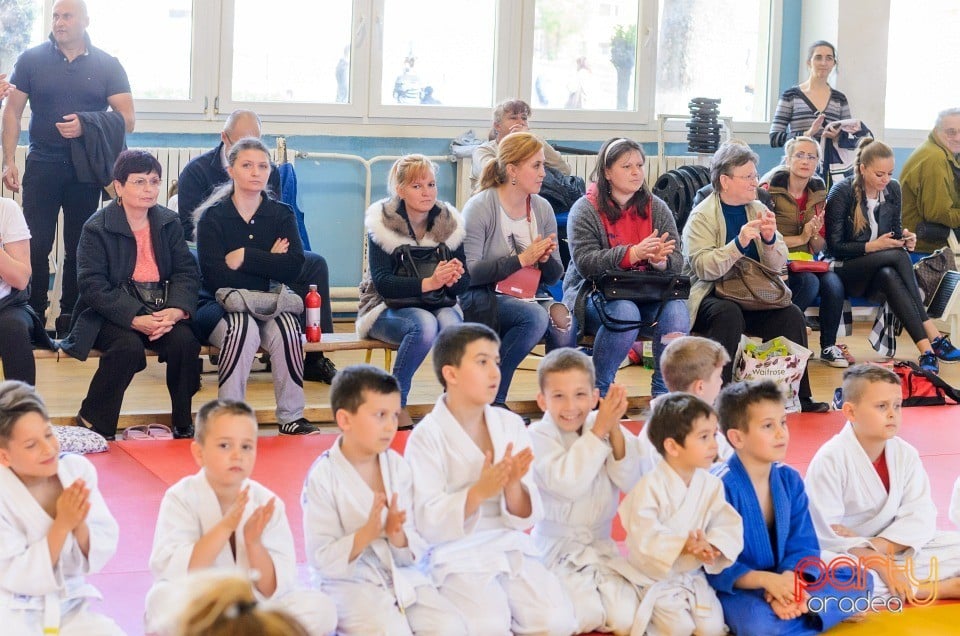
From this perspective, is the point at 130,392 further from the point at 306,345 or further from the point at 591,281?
the point at 591,281

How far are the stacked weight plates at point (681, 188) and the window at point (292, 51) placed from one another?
199 cm

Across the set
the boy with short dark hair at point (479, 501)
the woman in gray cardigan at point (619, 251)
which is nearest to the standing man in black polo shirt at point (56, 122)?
the woman in gray cardigan at point (619, 251)

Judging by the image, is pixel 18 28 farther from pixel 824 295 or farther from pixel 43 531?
pixel 43 531

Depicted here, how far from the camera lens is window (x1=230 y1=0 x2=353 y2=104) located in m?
7.37

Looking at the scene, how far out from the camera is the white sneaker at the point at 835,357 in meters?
6.82

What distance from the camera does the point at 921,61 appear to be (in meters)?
9.19

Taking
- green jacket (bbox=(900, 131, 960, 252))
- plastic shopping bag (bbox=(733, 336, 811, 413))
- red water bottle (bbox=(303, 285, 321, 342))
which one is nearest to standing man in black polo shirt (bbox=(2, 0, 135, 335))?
red water bottle (bbox=(303, 285, 321, 342))

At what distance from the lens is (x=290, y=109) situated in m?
7.43

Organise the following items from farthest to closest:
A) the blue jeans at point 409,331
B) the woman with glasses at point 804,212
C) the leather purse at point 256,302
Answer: the woman with glasses at point 804,212 → the blue jeans at point 409,331 → the leather purse at point 256,302

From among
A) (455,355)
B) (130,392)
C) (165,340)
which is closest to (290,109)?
(130,392)

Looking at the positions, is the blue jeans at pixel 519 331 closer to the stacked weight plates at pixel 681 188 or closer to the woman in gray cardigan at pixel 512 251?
the woman in gray cardigan at pixel 512 251

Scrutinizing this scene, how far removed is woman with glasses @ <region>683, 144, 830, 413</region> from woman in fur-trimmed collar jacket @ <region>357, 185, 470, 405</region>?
115 centimetres

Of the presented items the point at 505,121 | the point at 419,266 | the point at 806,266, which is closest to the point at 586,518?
the point at 419,266

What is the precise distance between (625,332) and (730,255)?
24.7 inches
